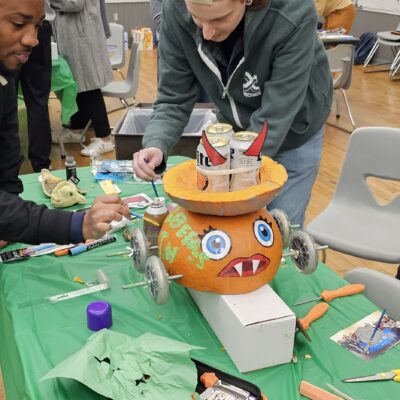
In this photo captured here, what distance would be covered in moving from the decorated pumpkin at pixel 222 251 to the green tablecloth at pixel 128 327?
12 centimetres

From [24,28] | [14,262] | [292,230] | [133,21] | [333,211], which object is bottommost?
[133,21]

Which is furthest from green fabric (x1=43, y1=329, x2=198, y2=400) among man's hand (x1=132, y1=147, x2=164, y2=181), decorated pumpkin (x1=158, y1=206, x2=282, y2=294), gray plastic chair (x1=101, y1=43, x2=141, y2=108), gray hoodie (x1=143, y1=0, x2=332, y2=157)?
gray plastic chair (x1=101, y1=43, x2=141, y2=108)

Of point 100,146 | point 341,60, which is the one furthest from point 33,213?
point 341,60

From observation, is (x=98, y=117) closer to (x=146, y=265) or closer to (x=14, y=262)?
(x=14, y=262)

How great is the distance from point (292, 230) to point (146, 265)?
348 mm

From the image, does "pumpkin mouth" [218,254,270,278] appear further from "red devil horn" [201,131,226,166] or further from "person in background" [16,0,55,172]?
"person in background" [16,0,55,172]

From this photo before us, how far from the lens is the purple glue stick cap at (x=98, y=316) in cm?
98

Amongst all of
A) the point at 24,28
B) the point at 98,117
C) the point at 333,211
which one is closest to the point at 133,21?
the point at 98,117

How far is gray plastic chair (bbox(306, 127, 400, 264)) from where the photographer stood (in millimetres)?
1795

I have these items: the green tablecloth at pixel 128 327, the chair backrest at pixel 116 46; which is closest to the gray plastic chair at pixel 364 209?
the green tablecloth at pixel 128 327

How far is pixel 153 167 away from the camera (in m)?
1.28

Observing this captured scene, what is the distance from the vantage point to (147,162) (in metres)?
A: 1.28

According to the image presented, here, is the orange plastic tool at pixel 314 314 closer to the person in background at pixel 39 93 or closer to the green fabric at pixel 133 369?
the green fabric at pixel 133 369

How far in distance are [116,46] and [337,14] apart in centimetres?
209
